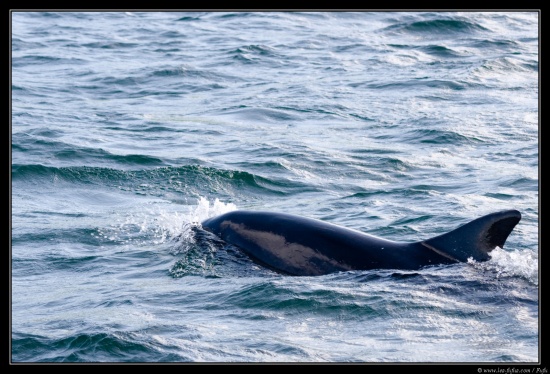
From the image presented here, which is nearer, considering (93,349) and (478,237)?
(93,349)

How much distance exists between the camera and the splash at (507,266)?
421 inches

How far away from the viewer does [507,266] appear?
1079 cm

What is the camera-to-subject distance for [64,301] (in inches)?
444

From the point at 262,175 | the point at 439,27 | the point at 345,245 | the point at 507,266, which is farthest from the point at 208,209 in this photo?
the point at 439,27

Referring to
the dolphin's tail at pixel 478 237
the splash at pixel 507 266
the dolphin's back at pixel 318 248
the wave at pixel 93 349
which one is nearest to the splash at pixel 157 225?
the dolphin's back at pixel 318 248

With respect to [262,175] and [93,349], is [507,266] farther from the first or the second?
[262,175]

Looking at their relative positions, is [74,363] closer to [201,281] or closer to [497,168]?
[201,281]

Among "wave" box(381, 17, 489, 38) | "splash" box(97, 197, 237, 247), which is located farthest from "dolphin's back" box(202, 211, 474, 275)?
"wave" box(381, 17, 489, 38)

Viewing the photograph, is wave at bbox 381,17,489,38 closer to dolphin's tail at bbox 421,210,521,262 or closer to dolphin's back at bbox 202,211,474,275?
dolphin's back at bbox 202,211,474,275

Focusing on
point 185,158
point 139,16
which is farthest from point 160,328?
point 139,16

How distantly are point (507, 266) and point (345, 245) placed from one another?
1760 mm

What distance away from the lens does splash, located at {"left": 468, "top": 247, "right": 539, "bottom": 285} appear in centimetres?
1070

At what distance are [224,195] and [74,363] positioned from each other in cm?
718

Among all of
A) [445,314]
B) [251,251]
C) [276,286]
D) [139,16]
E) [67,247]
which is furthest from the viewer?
[139,16]
